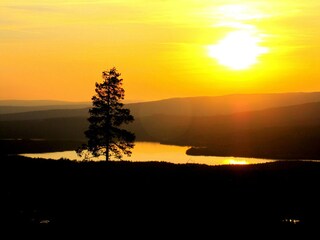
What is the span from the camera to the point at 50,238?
77.0 ft

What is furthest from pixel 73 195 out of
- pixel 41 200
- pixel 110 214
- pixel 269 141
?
pixel 269 141

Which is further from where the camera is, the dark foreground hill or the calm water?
the calm water

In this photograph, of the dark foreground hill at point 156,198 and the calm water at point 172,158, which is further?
the calm water at point 172,158

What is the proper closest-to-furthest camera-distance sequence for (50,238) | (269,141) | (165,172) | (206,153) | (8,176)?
(50,238) → (8,176) → (165,172) → (206,153) → (269,141)

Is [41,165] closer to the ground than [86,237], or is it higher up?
higher up

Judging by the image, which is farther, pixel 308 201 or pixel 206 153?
pixel 206 153

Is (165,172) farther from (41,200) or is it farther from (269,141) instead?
(269,141)

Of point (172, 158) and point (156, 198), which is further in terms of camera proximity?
point (172, 158)

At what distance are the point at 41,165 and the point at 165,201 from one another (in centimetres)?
1434

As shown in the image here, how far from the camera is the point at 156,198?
33.8 meters

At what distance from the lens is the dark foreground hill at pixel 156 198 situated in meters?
26.8

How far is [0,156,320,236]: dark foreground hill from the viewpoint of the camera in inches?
1054

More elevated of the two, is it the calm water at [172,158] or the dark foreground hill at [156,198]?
the calm water at [172,158]

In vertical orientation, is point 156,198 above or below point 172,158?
below
